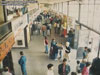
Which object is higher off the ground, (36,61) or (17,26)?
(17,26)

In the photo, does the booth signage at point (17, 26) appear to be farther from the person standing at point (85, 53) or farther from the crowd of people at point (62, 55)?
the person standing at point (85, 53)

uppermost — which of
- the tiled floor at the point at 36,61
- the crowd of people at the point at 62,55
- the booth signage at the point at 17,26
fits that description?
the booth signage at the point at 17,26

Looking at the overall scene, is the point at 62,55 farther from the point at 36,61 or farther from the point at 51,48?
the point at 36,61

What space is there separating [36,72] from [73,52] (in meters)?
4.05

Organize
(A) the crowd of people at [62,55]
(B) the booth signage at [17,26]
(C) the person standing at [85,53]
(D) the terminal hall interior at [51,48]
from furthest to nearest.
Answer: (C) the person standing at [85,53], (A) the crowd of people at [62,55], (D) the terminal hall interior at [51,48], (B) the booth signage at [17,26]

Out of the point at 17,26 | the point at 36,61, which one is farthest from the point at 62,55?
the point at 17,26

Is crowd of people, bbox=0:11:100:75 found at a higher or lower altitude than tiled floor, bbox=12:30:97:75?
higher

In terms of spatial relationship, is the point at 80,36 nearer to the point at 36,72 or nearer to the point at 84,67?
the point at 84,67

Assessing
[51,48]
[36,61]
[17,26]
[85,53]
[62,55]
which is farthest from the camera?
[62,55]

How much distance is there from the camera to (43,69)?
341 inches

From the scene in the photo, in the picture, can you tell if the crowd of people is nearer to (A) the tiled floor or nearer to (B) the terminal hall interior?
(B) the terminal hall interior

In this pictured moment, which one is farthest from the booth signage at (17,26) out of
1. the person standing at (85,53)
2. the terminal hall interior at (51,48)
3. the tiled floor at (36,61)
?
the person standing at (85,53)

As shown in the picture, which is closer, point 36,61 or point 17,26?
point 17,26

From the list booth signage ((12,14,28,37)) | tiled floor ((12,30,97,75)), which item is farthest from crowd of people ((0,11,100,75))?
booth signage ((12,14,28,37))
